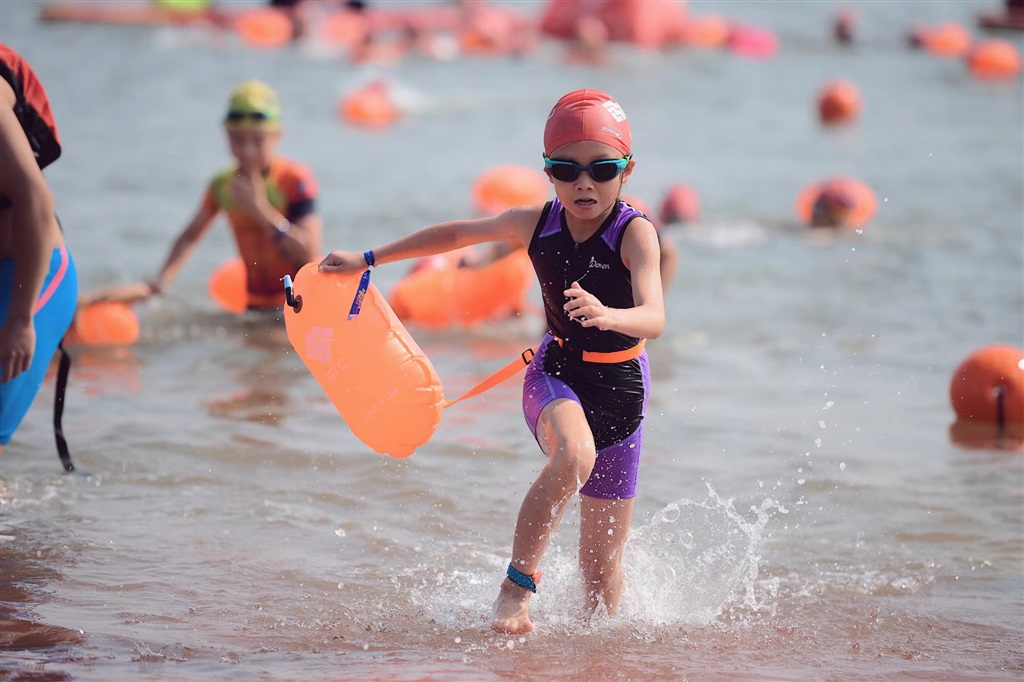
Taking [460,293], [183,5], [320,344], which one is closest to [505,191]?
[460,293]

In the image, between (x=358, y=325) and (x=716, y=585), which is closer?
(x=358, y=325)

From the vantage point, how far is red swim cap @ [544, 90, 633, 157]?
4.32 m

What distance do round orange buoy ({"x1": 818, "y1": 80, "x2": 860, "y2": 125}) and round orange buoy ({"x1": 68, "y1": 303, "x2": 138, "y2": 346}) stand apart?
14.3 m

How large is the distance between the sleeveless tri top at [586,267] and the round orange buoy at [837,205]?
939 cm

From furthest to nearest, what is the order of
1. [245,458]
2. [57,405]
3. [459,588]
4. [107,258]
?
[107,258] < [245,458] < [57,405] < [459,588]

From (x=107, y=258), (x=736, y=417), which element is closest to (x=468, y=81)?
(x=107, y=258)

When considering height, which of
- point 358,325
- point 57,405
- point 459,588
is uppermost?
point 358,325

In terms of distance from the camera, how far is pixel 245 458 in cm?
671

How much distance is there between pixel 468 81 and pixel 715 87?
14.7ft

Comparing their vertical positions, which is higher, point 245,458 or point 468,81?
point 468,81

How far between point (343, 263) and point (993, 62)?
23540mm

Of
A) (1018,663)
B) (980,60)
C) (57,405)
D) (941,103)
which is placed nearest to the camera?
(1018,663)

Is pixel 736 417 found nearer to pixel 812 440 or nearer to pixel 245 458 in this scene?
pixel 812 440

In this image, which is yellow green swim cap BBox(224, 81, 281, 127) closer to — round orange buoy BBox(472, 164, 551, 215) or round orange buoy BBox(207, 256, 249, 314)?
round orange buoy BBox(207, 256, 249, 314)
